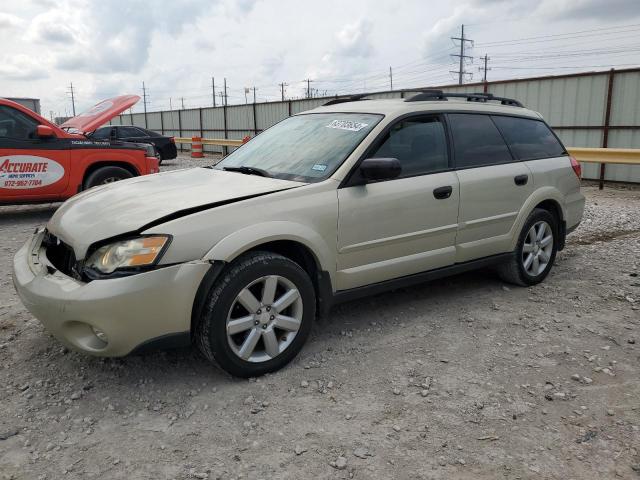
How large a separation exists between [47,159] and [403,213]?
604 centimetres

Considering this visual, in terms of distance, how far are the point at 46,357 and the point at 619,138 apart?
12.6m

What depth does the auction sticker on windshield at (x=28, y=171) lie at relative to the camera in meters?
7.49

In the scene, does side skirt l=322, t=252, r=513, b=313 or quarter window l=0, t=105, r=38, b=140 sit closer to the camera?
side skirt l=322, t=252, r=513, b=313

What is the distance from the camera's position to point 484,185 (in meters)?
4.34

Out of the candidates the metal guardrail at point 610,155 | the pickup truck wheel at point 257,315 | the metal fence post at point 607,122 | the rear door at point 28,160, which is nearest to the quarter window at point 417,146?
the pickup truck wheel at point 257,315

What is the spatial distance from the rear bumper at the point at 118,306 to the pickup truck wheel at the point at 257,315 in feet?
0.48

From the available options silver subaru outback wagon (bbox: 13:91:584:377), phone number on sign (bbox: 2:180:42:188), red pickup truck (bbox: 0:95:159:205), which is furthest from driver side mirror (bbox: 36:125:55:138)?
silver subaru outback wagon (bbox: 13:91:584:377)

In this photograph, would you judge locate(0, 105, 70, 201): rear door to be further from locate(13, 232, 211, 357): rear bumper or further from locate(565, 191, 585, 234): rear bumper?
locate(565, 191, 585, 234): rear bumper

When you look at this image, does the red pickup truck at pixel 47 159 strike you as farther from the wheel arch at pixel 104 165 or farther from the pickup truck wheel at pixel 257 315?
the pickup truck wheel at pixel 257 315

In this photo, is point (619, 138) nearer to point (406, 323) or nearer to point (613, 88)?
point (613, 88)

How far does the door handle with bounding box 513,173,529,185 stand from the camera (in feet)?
15.2

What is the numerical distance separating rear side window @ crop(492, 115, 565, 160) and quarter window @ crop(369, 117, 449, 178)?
2.78 feet

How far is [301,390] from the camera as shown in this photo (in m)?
3.12

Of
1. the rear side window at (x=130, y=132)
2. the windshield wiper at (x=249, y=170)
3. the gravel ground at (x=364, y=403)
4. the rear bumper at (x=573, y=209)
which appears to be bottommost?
the gravel ground at (x=364, y=403)
